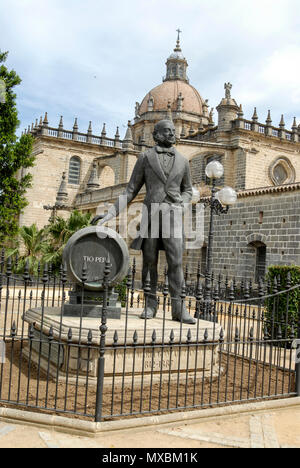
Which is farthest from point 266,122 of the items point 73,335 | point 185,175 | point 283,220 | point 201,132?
point 73,335

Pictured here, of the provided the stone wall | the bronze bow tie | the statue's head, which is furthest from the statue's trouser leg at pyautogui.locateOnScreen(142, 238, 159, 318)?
the stone wall

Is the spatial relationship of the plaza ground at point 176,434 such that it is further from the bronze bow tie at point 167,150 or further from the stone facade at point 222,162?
the stone facade at point 222,162

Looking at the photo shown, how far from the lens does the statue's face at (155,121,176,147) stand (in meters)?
5.70

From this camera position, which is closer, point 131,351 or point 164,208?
point 131,351

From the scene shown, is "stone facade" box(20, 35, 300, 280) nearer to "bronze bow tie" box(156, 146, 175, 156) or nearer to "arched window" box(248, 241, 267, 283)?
"arched window" box(248, 241, 267, 283)

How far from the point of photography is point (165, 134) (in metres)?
5.70

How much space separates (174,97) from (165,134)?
38851mm

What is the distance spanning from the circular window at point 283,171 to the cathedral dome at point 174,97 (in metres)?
14.0

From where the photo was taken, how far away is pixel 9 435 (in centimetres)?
358

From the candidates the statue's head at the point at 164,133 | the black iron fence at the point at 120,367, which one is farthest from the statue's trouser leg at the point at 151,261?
the statue's head at the point at 164,133

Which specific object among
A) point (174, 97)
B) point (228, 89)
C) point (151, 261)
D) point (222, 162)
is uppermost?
point (174, 97)

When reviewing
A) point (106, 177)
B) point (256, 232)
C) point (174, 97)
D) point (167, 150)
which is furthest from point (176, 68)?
point (167, 150)

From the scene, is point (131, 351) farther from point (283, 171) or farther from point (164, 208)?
point (283, 171)

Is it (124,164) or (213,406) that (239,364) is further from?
(124,164)
